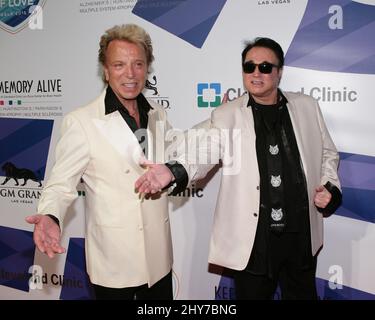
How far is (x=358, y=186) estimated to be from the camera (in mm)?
2201

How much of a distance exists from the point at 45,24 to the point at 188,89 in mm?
1112

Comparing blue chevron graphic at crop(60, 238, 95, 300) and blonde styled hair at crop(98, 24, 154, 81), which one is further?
blue chevron graphic at crop(60, 238, 95, 300)

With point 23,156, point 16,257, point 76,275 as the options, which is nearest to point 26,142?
point 23,156

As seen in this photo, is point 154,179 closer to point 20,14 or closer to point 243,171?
point 243,171

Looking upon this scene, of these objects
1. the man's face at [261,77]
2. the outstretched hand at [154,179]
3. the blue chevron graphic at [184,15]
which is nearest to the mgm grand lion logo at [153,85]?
the blue chevron graphic at [184,15]

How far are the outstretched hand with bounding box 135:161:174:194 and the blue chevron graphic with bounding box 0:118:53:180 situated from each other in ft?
4.64

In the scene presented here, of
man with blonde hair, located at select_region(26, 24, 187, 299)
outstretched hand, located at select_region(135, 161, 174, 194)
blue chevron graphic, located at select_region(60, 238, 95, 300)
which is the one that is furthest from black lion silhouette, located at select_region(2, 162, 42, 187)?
outstretched hand, located at select_region(135, 161, 174, 194)

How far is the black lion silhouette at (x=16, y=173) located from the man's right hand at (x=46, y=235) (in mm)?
1392

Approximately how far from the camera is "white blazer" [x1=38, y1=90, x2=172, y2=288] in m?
1.62

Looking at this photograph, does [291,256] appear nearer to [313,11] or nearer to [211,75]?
[211,75]

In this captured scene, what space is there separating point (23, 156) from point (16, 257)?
0.78 meters

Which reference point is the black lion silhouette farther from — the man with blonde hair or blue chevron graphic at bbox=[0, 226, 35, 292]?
the man with blonde hair

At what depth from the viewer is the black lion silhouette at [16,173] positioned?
281 cm

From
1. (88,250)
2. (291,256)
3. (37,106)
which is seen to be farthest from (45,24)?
(291,256)
